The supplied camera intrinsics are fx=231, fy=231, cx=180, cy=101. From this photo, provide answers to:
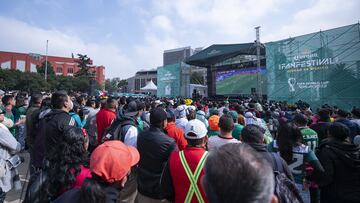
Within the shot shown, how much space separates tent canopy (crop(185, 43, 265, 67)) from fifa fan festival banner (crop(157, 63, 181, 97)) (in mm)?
2450

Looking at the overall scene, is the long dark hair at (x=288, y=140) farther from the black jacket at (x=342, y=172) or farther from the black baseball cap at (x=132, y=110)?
the black baseball cap at (x=132, y=110)

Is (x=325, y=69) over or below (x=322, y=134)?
over

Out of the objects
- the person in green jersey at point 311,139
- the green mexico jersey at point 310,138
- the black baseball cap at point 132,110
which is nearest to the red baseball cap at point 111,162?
the black baseball cap at point 132,110

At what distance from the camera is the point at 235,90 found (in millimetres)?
26875

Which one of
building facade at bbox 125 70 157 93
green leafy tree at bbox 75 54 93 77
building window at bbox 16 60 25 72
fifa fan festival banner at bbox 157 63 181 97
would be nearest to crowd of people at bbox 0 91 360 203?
fifa fan festival banner at bbox 157 63 181 97

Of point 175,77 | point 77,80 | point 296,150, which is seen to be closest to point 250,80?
point 175,77

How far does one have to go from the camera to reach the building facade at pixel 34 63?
2500 inches

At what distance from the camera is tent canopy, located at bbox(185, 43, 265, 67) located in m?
22.5

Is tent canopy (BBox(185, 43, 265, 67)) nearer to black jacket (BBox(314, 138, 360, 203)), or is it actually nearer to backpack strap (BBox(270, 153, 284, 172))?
black jacket (BBox(314, 138, 360, 203))

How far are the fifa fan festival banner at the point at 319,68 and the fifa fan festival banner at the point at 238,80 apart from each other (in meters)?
6.21

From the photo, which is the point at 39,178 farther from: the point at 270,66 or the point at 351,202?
the point at 270,66

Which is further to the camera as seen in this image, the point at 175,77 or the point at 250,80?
the point at 175,77

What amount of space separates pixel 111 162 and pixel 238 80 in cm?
2617

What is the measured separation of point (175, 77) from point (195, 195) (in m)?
28.0
